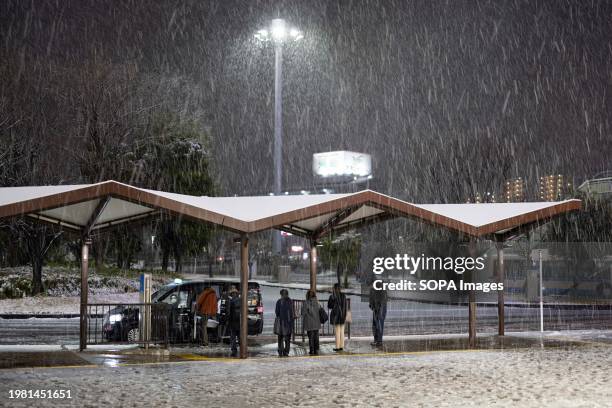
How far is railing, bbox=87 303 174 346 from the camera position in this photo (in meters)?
16.9

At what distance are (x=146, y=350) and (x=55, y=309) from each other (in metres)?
15.3

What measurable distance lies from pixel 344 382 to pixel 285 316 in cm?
413

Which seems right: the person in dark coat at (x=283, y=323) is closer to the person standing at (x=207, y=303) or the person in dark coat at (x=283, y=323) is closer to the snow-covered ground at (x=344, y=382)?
the snow-covered ground at (x=344, y=382)

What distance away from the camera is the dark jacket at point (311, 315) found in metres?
16.4

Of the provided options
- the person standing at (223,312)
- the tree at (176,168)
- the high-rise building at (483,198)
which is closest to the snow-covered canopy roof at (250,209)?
the person standing at (223,312)

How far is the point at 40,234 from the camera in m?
33.8

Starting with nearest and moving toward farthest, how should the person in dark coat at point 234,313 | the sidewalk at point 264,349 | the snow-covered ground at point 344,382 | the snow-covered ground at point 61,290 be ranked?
the snow-covered ground at point 344,382, the sidewalk at point 264,349, the person in dark coat at point 234,313, the snow-covered ground at point 61,290

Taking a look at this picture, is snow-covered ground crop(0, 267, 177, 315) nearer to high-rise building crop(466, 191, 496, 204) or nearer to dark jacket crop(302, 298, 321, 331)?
dark jacket crop(302, 298, 321, 331)

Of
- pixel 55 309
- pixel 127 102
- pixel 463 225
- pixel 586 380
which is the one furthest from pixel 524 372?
pixel 127 102

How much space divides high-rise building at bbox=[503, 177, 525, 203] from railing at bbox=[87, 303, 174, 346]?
40.0 m

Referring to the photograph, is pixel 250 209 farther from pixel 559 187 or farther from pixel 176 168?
pixel 559 187

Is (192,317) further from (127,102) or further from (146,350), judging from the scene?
(127,102)

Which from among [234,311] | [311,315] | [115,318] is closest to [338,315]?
[311,315]

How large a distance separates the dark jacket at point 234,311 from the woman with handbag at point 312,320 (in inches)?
59.7
